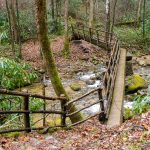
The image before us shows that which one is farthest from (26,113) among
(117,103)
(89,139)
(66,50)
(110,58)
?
(66,50)

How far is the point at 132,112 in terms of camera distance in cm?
966

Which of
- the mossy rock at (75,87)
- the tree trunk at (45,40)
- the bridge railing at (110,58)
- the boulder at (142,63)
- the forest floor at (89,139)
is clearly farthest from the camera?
the boulder at (142,63)

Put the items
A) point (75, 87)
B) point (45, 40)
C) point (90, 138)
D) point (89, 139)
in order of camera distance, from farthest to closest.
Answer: point (75, 87) → point (45, 40) → point (90, 138) → point (89, 139)

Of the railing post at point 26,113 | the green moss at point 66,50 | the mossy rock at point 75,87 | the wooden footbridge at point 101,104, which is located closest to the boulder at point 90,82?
the mossy rock at point 75,87

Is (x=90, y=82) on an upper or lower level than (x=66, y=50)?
lower

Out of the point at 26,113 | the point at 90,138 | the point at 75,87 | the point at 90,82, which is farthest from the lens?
the point at 90,82

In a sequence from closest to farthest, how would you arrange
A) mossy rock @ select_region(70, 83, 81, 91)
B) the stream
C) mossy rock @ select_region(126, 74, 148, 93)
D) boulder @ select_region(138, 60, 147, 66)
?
1. the stream
2. mossy rock @ select_region(126, 74, 148, 93)
3. mossy rock @ select_region(70, 83, 81, 91)
4. boulder @ select_region(138, 60, 147, 66)

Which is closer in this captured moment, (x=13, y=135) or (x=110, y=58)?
(x=13, y=135)

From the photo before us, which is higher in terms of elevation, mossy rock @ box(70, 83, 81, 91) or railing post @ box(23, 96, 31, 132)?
railing post @ box(23, 96, 31, 132)

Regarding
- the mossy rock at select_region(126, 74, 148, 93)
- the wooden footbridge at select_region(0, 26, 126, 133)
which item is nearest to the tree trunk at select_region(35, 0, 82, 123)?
the wooden footbridge at select_region(0, 26, 126, 133)

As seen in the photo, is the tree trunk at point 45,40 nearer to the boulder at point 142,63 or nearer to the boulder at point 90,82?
the boulder at point 90,82

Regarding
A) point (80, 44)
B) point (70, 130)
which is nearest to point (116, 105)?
point (70, 130)

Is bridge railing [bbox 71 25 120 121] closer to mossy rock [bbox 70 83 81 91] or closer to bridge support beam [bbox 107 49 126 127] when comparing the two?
bridge support beam [bbox 107 49 126 127]

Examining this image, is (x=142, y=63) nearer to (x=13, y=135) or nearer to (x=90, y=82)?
(x=90, y=82)
